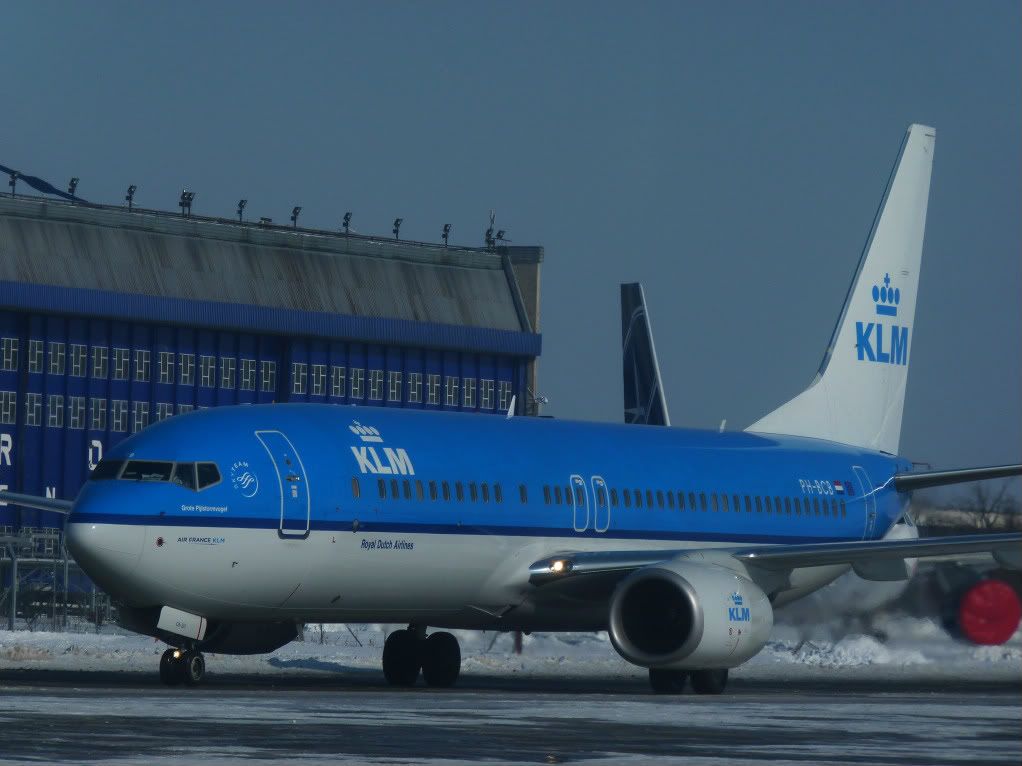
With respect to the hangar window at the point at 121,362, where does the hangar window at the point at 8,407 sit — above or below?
below

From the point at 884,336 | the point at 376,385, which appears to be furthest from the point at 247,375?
the point at 884,336

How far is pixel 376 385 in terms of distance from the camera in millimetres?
82312

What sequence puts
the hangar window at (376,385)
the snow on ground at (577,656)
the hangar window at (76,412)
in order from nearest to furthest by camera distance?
the snow on ground at (577,656), the hangar window at (76,412), the hangar window at (376,385)

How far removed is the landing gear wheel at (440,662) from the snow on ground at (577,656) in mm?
3004

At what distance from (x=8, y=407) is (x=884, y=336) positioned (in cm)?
4086

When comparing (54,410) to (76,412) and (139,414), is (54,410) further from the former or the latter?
(139,414)

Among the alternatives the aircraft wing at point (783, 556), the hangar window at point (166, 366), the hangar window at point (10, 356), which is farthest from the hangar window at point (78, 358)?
the aircraft wing at point (783, 556)

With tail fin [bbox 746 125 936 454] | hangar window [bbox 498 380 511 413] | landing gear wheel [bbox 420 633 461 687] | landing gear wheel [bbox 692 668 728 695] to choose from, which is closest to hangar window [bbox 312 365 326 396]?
hangar window [bbox 498 380 511 413]

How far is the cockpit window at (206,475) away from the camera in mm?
26453

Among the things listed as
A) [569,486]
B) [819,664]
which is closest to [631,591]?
[569,486]

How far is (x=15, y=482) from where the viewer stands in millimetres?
73750

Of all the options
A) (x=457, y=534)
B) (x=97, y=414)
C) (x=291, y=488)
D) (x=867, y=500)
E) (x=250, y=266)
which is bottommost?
(x=457, y=534)

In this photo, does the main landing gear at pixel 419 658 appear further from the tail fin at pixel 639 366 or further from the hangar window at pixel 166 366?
the hangar window at pixel 166 366

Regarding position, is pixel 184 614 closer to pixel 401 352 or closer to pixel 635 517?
pixel 635 517
